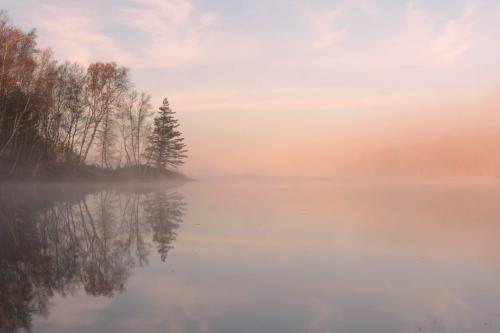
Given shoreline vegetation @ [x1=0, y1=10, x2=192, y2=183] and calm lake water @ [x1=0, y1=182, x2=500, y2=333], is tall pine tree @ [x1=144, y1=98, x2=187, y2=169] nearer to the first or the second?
shoreline vegetation @ [x1=0, y1=10, x2=192, y2=183]

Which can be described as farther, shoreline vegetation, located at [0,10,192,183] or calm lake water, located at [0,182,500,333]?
shoreline vegetation, located at [0,10,192,183]

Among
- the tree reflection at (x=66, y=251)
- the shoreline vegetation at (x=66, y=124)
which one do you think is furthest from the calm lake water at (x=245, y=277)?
the shoreline vegetation at (x=66, y=124)

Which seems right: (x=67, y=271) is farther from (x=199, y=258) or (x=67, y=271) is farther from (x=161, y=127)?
(x=161, y=127)

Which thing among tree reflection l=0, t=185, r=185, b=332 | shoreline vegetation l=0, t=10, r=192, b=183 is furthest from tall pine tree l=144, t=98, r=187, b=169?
tree reflection l=0, t=185, r=185, b=332

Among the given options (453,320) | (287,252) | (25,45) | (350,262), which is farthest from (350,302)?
(25,45)

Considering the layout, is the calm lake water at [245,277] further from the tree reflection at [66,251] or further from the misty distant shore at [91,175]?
the misty distant shore at [91,175]

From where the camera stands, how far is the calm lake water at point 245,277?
5586 millimetres

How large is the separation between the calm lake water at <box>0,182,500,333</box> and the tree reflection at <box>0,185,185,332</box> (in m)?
0.03

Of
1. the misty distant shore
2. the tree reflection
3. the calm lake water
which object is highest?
the misty distant shore

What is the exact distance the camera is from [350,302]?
6.42 m

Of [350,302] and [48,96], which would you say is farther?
[48,96]

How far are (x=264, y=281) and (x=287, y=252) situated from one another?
8.92ft

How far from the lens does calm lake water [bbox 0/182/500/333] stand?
5586mm

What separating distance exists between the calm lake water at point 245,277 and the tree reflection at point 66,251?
0.03 m
